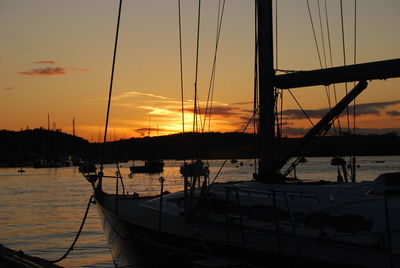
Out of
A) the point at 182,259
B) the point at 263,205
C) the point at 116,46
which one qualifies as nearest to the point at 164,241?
the point at 182,259

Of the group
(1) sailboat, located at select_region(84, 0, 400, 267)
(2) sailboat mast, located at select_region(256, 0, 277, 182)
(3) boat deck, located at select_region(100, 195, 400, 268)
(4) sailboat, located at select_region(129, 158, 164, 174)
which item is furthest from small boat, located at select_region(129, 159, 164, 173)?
(2) sailboat mast, located at select_region(256, 0, 277, 182)

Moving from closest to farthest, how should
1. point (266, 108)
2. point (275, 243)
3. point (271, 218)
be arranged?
point (275, 243) < point (271, 218) < point (266, 108)

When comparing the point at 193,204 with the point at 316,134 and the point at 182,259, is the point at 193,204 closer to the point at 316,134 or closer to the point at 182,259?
the point at 182,259

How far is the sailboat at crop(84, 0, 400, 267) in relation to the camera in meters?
8.74

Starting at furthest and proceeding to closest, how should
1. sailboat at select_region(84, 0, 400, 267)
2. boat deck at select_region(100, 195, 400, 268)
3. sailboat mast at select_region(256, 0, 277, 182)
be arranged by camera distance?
sailboat mast at select_region(256, 0, 277, 182), sailboat at select_region(84, 0, 400, 267), boat deck at select_region(100, 195, 400, 268)

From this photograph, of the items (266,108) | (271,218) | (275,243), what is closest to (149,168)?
(266,108)

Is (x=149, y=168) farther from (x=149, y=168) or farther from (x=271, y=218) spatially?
(x=271, y=218)

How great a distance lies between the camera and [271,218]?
10844 mm

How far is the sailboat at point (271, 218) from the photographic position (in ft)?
28.7

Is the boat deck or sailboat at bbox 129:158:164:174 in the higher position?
sailboat at bbox 129:158:164:174

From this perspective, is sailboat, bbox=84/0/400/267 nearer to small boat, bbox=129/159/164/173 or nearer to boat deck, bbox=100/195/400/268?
boat deck, bbox=100/195/400/268

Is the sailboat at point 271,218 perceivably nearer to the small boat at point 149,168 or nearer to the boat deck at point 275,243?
the boat deck at point 275,243

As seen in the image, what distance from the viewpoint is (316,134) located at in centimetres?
A: 1318

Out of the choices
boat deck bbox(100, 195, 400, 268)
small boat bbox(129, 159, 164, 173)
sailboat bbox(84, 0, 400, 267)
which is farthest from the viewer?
small boat bbox(129, 159, 164, 173)
